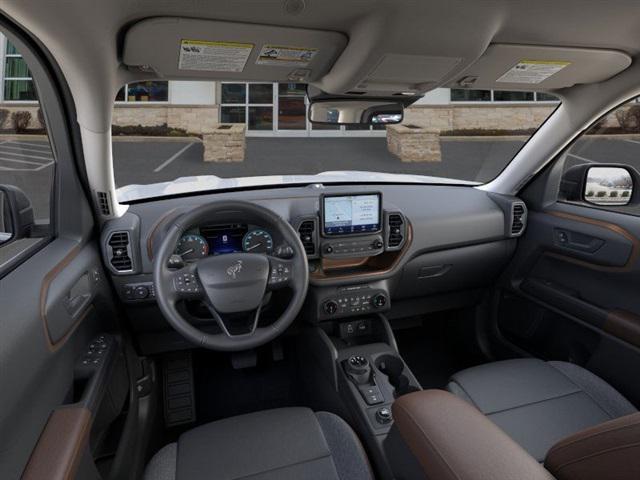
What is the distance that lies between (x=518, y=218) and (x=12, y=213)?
276 centimetres

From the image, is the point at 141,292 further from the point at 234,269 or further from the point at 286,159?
the point at 286,159

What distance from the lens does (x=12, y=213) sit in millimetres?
1699

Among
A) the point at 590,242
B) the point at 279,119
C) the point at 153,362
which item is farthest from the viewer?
the point at 279,119

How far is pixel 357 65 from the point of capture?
1919 millimetres

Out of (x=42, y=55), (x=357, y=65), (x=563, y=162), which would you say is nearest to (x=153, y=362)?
(x=42, y=55)

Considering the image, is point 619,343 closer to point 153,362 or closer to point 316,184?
point 316,184

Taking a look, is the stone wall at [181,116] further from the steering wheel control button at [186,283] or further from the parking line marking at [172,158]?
the steering wheel control button at [186,283]

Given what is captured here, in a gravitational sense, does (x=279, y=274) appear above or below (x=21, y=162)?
below

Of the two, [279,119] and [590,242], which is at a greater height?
[279,119]

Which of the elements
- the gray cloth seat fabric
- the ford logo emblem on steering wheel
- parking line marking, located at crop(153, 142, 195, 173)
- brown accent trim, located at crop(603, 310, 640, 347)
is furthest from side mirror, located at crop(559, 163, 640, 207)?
parking line marking, located at crop(153, 142, 195, 173)

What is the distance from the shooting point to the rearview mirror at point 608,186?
254cm

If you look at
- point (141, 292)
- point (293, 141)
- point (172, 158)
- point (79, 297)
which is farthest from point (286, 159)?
point (79, 297)

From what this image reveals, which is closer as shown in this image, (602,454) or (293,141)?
(602,454)

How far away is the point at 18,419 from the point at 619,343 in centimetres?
258
